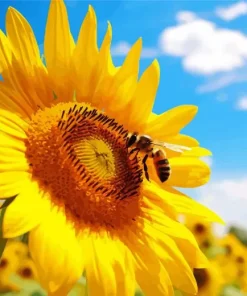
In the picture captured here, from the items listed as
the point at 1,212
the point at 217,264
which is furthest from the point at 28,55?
the point at 217,264

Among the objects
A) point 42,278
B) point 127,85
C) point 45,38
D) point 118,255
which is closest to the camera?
point 42,278

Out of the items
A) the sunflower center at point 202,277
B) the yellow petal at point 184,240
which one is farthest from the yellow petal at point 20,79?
the sunflower center at point 202,277

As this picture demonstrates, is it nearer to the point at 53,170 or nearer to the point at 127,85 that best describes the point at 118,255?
the point at 53,170

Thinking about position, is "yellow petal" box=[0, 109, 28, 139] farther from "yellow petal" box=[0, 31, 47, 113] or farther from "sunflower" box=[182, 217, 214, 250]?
"sunflower" box=[182, 217, 214, 250]

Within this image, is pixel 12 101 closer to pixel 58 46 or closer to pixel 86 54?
pixel 58 46

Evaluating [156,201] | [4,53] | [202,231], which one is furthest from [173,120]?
[202,231]

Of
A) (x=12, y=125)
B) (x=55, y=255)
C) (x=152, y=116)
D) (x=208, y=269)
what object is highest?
(x=152, y=116)

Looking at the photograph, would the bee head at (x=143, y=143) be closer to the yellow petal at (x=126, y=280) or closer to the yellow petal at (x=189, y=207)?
the yellow petal at (x=189, y=207)
